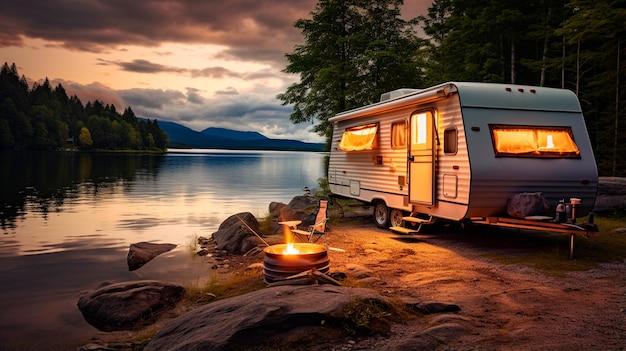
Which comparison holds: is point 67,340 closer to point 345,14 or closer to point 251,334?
point 251,334

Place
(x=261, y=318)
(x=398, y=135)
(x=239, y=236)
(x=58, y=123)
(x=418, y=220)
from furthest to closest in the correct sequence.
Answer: (x=58, y=123) < (x=239, y=236) < (x=398, y=135) < (x=418, y=220) < (x=261, y=318)

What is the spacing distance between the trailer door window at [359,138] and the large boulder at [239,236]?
3.84 m

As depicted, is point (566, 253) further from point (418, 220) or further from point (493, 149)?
point (418, 220)

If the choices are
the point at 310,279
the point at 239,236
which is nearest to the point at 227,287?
the point at 310,279

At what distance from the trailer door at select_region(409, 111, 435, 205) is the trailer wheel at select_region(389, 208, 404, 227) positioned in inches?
46.7

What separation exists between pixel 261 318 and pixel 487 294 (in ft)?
11.7

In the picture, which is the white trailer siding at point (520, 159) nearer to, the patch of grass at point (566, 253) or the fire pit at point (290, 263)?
the patch of grass at point (566, 253)

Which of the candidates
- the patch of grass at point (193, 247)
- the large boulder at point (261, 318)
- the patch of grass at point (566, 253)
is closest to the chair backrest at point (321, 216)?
the patch of grass at point (566, 253)

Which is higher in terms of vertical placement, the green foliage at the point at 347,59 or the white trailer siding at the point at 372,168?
the green foliage at the point at 347,59

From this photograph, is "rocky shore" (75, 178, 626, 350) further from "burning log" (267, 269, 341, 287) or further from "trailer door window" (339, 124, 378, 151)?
"trailer door window" (339, 124, 378, 151)

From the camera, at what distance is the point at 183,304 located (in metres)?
8.87

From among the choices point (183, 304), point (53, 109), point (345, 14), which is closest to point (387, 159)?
point (183, 304)

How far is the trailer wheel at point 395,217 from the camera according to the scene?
526 inches

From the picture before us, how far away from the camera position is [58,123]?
11744cm
